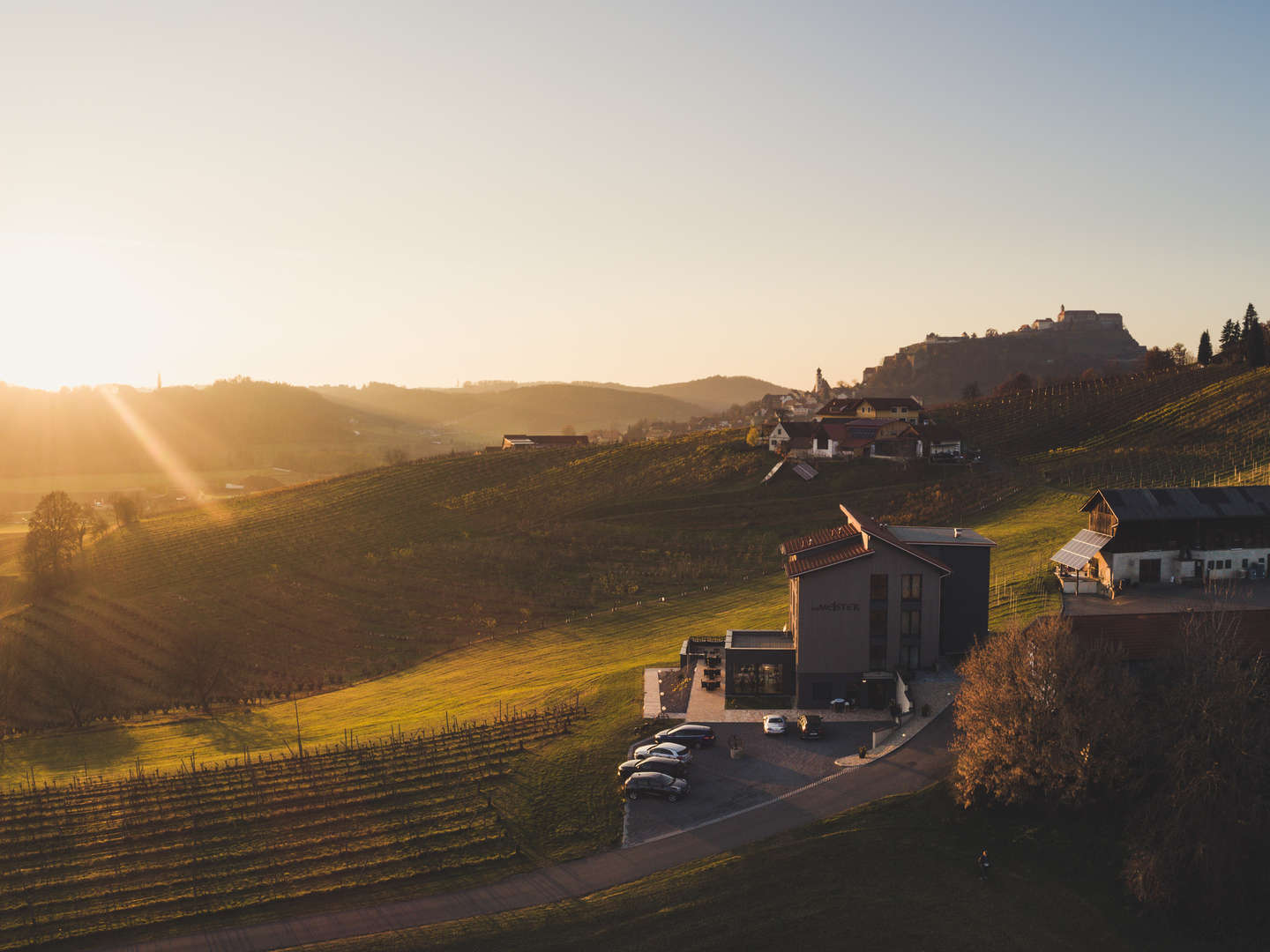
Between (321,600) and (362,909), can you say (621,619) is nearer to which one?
(321,600)

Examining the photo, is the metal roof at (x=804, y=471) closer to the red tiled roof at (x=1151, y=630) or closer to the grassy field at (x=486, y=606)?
the grassy field at (x=486, y=606)

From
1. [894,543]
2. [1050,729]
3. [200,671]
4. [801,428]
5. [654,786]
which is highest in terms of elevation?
[801,428]

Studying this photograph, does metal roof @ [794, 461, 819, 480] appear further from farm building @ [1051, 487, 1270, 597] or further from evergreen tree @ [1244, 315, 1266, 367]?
evergreen tree @ [1244, 315, 1266, 367]

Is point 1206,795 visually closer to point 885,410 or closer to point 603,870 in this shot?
point 603,870

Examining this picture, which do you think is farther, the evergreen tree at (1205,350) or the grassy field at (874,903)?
the evergreen tree at (1205,350)

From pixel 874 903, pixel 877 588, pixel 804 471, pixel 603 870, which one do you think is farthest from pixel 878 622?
pixel 804 471

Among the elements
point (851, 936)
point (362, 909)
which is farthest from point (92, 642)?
point (851, 936)

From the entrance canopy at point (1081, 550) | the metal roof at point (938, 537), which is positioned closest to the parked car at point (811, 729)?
the metal roof at point (938, 537)
